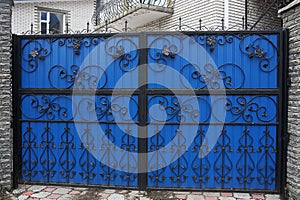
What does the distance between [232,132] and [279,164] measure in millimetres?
721

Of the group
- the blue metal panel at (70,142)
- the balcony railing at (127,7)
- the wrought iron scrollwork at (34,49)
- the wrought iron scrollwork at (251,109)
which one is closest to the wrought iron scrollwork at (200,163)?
the wrought iron scrollwork at (251,109)

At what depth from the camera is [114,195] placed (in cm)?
364

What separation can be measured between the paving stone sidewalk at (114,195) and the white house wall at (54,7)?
308 inches

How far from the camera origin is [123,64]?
3744 millimetres

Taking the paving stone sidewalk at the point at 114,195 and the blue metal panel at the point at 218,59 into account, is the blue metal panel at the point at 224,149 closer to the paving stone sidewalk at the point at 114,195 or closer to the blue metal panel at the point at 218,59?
the paving stone sidewalk at the point at 114,195

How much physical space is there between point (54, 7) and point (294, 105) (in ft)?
33.1

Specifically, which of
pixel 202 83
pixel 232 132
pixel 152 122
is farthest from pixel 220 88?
pixel 152 122

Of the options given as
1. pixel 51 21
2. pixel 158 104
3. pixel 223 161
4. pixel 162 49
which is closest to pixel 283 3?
pixel 162 49

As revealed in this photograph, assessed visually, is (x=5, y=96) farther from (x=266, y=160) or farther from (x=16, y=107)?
(x=266, y=160)

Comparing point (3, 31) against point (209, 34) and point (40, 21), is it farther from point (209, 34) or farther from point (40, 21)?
point (40, 21)

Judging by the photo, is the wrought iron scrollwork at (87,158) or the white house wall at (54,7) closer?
the wrought iron scrollwork at (87,158)

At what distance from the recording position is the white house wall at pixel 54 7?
10219 mm

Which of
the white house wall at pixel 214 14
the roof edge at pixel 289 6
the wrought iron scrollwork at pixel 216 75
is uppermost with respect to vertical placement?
the white house wall at pixel 214 14

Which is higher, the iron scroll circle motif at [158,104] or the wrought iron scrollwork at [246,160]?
the iron scroll circle motif at [158,104]
